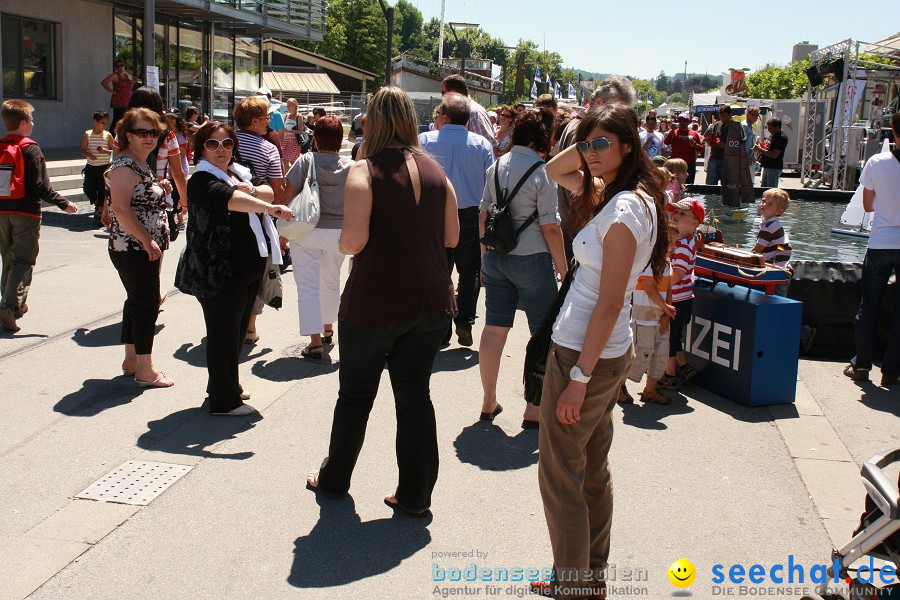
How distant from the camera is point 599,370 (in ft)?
10.6

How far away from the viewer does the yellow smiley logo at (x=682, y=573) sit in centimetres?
372

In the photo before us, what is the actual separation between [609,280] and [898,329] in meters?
4.67

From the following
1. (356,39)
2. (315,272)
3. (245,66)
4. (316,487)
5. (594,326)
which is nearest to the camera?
(594,326)

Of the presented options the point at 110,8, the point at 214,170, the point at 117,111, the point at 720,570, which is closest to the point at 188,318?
the point at 214,170

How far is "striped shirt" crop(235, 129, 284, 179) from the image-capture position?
6.32 m

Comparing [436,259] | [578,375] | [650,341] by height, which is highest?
[436,259]

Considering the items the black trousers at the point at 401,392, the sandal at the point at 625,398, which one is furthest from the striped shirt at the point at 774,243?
the black trousers at the point at 401,392

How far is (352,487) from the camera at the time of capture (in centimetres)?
452

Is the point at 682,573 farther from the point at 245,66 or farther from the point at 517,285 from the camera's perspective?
the point at 245,66

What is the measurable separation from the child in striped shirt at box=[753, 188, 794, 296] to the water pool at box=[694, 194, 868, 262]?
4.05m

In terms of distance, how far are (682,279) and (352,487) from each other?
2999 mm

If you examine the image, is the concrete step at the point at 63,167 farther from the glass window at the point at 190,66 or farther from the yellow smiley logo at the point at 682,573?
the yellow smiley logo at the point at 682,573

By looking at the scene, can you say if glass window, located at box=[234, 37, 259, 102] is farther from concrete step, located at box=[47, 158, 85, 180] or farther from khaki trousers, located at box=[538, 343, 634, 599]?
khaki trousers, located at box=[538, 343, 634, 599]

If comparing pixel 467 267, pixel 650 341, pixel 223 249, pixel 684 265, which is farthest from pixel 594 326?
pixel 467 267
